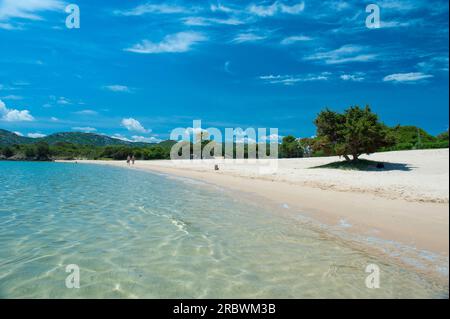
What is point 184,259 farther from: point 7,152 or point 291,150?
point 7,152

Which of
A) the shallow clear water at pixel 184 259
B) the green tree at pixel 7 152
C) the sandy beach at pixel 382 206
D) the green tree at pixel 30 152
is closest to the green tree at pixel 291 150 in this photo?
the sandy beach at pixel 382 206

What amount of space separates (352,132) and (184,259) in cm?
2170

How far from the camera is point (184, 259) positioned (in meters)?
6.30

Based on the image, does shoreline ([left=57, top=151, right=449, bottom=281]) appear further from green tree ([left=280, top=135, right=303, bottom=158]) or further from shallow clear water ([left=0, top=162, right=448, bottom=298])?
green tree ([left=280, top=135, right=303, bottom=158])

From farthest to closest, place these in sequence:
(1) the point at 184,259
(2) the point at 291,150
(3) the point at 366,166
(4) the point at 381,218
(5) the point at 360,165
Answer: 1. (2) the point at 291,150
2. (5) the point at 360,165
3. (3) the point at 366,166
4. (4) the point at 381,218
5. (1) the point at 184,259

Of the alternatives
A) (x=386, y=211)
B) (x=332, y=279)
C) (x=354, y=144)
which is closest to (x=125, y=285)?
(x=332, y=279)

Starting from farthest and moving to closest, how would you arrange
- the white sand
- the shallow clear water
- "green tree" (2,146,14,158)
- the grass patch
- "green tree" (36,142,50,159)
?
1. "green tree" (2,146,14,158)
2. "green tree" (36,142,50,159)
3. the grass patch
4. the white sand
5. the shallow clear water

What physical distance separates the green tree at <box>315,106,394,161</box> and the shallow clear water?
658 inches

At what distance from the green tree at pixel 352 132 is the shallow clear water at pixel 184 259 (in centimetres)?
1670

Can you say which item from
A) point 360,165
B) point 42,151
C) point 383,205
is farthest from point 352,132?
point 42,151

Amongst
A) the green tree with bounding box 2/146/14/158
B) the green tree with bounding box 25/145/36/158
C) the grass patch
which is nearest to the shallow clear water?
the grass patch

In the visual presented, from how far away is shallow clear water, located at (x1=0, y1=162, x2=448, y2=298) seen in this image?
4.78 meters

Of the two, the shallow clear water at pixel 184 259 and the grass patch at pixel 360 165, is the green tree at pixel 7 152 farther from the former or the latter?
the shallow clear water at pixel 184 259

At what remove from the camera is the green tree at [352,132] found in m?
24.4
